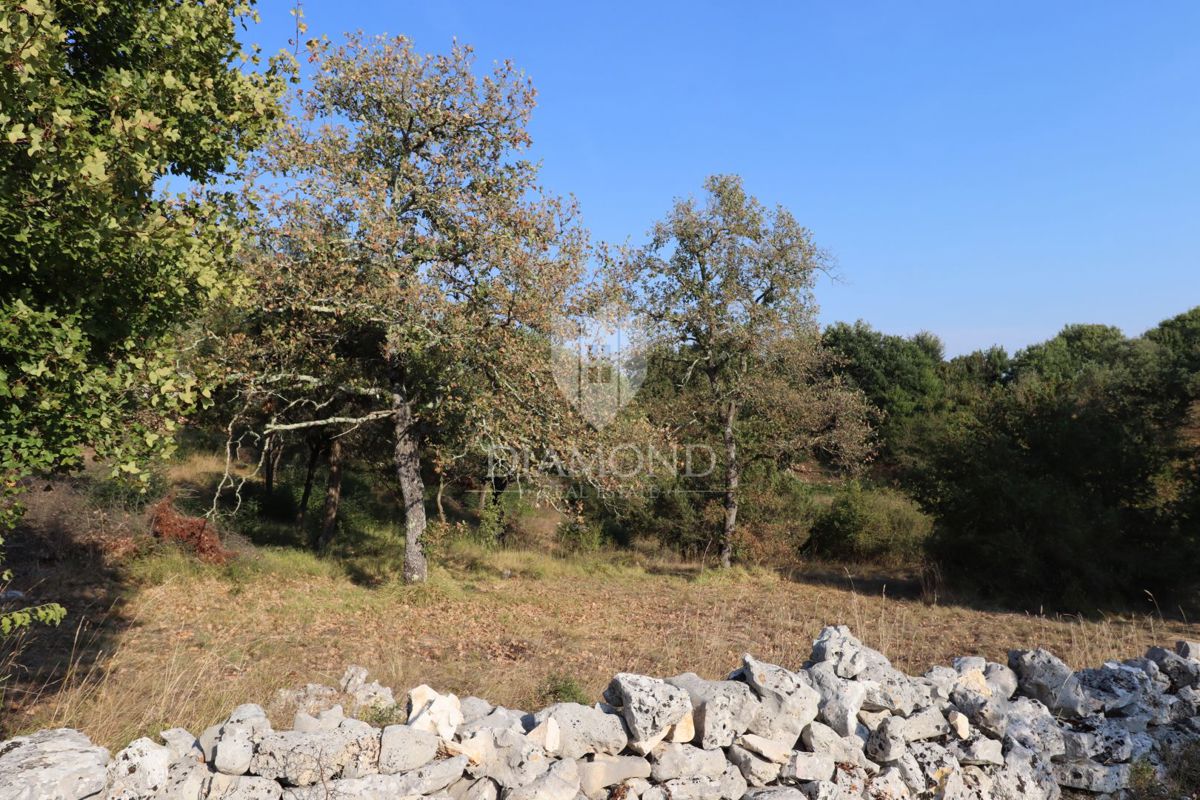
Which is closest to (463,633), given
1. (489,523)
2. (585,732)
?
(489,523)

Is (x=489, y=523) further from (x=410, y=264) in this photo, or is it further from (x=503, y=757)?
(x=503, y=757)

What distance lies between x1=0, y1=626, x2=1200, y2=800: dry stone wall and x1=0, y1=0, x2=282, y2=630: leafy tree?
1816 mm

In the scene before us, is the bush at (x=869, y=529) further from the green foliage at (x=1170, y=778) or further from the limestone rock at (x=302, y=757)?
the limestone rock at (x=302, y=757)

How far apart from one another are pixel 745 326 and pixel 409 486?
346 inches

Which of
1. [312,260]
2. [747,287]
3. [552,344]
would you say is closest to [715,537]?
[747,287]

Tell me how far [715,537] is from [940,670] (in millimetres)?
13809

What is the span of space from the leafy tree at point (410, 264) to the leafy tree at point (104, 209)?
6079mm

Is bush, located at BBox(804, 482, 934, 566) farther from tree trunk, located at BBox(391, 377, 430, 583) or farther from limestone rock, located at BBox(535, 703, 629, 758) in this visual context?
limestone rock, located at BBox(535, 703, 629, 758)

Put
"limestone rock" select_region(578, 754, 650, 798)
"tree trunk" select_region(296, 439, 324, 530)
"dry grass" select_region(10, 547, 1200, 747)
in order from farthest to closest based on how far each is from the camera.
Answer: "tree trunk" select_region(296, 439, 324, 530) < "dry grass" select_region(10, 547, 1200, 747) < "limestone rock" select_region(578, 754, 650, 798)

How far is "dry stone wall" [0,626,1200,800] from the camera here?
→ 3.54 meters

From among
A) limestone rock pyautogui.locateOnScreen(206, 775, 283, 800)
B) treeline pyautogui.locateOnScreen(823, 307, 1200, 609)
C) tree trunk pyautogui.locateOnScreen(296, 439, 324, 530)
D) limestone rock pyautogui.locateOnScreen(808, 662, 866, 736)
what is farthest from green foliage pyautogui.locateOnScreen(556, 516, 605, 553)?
limestone rock pyautogui.locateOnScreen(206, 775, 283, 800)

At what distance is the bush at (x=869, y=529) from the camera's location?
1878cm

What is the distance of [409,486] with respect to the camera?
13.8 meters

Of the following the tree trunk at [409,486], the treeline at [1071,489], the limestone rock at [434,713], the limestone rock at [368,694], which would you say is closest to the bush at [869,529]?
the treeline at [1071,489]
